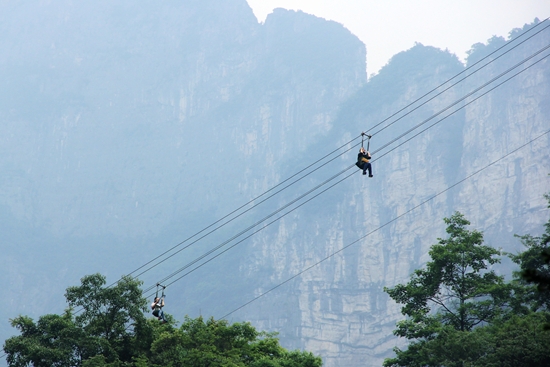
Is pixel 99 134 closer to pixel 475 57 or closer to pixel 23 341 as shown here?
pixel 475 57

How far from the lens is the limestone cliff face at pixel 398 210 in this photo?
464 feet

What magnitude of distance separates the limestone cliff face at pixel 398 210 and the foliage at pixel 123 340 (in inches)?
4162

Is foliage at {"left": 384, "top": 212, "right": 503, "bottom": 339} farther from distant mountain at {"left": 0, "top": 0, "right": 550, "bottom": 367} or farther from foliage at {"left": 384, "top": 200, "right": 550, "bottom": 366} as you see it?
distant mountain at {"left": 0, "top": 0, "right": 550, "bottom": 367}

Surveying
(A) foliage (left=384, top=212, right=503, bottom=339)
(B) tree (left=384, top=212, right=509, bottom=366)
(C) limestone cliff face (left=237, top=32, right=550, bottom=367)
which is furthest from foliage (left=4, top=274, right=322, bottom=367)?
(C) limestone cliff face (left=237, top=32, right=550, bottom=367)

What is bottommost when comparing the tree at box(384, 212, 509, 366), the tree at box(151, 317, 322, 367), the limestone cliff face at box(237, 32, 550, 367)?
the tree at box(151, 317, 322, 367)

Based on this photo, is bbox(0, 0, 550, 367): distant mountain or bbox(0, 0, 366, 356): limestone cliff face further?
bbox(0, 0, 366, 356): limestone cliff face

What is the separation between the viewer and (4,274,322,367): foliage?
3086cm

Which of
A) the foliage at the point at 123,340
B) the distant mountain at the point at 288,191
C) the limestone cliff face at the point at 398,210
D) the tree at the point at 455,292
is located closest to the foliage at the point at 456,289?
the tree at the point at 455,292

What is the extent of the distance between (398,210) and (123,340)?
128297 mm

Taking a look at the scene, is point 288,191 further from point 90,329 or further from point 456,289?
point 90,329

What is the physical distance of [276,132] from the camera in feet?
630

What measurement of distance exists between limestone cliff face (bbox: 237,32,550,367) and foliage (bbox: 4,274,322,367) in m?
106

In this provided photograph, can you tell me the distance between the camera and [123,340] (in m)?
32.8

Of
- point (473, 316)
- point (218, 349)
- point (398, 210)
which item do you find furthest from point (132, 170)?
point (473, 316)
